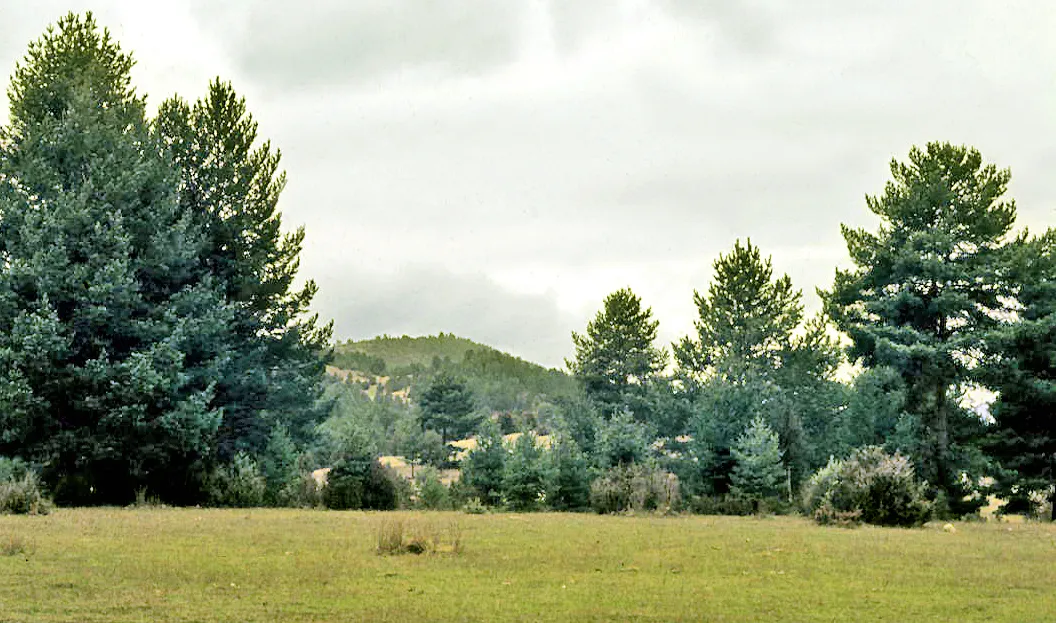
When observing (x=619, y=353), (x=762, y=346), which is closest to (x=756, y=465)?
(x=762, y=346)

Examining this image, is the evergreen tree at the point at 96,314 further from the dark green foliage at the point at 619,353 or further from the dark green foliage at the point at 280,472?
the dark green foliage at the point at 619,353

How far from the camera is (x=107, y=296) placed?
106 ft

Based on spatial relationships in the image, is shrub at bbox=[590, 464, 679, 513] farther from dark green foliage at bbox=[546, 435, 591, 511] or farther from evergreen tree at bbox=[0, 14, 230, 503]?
evergreen tree at bbox=[0, 14, 230, 503]

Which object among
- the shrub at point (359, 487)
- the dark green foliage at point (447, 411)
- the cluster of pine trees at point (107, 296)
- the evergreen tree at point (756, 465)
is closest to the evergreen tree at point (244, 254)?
the cluster of pine trees at point (107, 296)

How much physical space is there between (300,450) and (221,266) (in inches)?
460

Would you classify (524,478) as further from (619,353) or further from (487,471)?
(619,353)

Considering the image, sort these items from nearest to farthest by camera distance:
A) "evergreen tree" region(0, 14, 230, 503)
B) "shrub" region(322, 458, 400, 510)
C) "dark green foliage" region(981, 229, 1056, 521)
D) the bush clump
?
the bush clump
"evergreen tree" region(0, 14, 230, 503)
"shrub" region(322, 458, 400, 510)
"dark green foliage" region(981, 229, 1056, 521)

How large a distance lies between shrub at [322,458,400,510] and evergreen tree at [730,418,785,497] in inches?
488

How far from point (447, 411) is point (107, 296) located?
228 ft

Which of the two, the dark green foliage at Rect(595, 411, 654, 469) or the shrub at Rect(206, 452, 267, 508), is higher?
the dark green foliage at Rect(595, 411, 654, 469)

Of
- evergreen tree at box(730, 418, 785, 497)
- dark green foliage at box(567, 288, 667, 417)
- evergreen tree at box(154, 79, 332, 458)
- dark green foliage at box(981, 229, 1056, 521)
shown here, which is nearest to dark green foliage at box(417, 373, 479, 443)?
dark green foliage at box(567, 288, 667, 417)

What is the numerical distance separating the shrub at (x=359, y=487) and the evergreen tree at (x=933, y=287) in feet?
70.7

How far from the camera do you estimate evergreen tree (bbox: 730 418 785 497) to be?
34.2 meters

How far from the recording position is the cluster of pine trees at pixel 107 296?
105 ft
